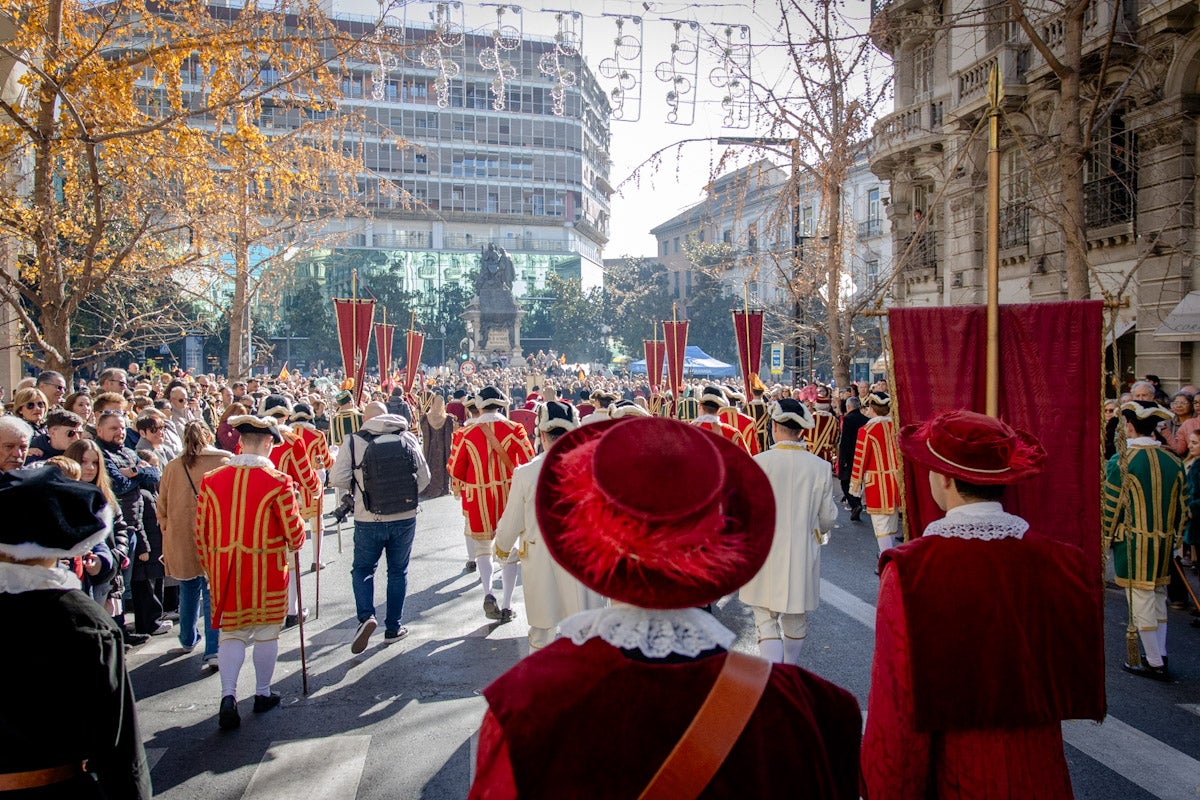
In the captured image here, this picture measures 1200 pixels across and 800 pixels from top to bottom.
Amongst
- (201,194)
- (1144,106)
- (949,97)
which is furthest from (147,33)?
(949,97)

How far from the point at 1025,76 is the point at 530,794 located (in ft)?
66.0

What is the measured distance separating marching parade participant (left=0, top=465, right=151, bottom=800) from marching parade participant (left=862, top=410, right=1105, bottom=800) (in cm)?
245

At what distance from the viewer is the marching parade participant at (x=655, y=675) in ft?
5.30

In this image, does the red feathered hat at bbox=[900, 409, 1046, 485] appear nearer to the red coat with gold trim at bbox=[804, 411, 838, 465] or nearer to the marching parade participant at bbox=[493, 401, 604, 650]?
the marching parade participant at bbox=[493, 401, 604, 650]

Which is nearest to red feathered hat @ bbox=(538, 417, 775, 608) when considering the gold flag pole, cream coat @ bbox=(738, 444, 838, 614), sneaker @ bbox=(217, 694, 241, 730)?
the gold flag pole

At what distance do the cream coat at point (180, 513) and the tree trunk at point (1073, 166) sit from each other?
849cm

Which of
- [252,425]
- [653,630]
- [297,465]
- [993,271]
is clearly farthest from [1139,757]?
[297,465]

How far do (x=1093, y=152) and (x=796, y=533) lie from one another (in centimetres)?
1128

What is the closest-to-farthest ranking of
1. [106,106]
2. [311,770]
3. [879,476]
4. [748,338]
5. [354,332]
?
[311,770] < [106,106] < [879,476] < [354,332] < [748,338]

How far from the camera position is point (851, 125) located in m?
14.9

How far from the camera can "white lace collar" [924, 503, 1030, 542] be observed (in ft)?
9.08

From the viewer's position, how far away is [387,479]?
6754 mm

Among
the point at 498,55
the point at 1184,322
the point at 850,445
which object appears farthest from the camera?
the point at 498,55

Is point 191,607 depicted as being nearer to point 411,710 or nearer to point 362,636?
point 362,636
